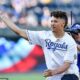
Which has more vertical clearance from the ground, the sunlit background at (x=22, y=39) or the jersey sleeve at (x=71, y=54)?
the sunlit background at (x=22, y=39)

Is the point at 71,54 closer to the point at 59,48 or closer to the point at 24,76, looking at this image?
the point at 59,48

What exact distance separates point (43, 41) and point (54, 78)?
0.37 metres

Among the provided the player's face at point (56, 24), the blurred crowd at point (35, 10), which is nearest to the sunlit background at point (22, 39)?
the blurred crowd at point (35, 10)

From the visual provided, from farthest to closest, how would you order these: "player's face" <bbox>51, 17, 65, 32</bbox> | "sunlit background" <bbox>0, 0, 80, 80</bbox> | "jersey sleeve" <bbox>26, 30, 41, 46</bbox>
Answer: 1. "sunlit background" <bbox>0, 0, 80, 80</bbox>
2. "jersey sleeve" <bbox>26, 30, 41, 46</bbox>
3. "player's face" <bbox>51, 17, 65, 32</bbox>

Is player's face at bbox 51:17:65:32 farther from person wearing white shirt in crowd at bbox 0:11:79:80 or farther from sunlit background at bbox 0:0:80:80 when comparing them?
sunlit background at bbox 0:0:80:80

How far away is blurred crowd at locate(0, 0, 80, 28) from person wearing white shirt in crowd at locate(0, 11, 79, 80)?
4041 millimetres

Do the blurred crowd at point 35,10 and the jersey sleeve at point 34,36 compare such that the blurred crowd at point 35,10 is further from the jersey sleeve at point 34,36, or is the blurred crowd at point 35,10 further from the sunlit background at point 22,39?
the jersey sleeve at point 34,36

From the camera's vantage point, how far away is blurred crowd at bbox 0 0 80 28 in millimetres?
8133

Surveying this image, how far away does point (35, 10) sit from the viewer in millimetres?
8227

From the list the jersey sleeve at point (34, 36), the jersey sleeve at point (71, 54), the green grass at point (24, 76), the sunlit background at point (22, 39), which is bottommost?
the jersey sleeve at point (71, 54)

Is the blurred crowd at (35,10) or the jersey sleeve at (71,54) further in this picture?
the blurred crowd at (35,10)

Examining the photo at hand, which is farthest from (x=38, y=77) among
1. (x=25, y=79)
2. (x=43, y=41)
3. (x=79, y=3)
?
(x=43, y=41)

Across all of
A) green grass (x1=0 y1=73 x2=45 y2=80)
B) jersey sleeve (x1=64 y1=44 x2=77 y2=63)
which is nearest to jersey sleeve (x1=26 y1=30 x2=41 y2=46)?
jersey sleeve (x1=64 y1=44 x2=77 y2=63)

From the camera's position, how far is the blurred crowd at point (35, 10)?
320 inches
